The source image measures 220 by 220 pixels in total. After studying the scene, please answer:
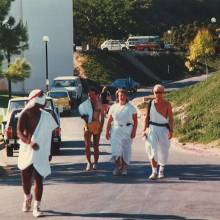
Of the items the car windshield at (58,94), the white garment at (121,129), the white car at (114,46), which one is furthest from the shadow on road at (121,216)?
the white car at (114,46)

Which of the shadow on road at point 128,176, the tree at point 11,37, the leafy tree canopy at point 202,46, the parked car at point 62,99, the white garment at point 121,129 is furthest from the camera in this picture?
the leafy tree canopy at point 202,46

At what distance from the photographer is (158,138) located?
13203 millimetres

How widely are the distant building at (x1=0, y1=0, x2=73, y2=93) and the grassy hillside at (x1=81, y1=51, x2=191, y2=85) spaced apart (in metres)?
2.92

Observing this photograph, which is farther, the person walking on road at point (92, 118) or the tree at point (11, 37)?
the tree at point (11, 37)

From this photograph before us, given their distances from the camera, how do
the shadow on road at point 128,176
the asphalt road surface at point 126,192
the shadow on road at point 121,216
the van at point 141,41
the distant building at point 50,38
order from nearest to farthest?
the shadow on road at point 121,216 → the asphalt road surface at point 126,192 → the shadow on road at point 128,176 → the distant building at point 50,38 → the van at point 141,41

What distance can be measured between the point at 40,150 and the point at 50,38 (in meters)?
52.3

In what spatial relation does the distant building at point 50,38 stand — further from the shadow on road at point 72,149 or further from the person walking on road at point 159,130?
the person walking on road at point 159,130

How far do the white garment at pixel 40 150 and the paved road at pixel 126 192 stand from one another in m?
0.63

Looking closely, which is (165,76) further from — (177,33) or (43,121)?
(43,121)

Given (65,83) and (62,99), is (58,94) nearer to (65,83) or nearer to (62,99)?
(62,99)

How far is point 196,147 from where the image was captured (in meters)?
20.2

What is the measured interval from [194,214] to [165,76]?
61135 mm

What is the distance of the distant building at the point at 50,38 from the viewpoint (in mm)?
60781

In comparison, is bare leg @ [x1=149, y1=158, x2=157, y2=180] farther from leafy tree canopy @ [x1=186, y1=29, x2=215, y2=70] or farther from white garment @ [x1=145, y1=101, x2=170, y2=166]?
leafy tree canopy @ [x1=186, y1=29, x2=215, y2=70]
